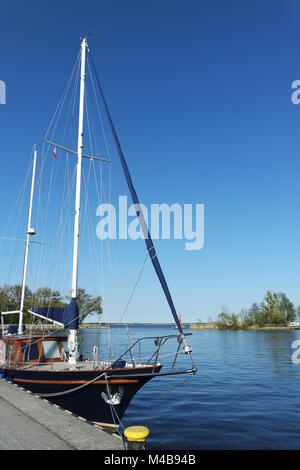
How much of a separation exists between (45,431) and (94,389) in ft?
13.2

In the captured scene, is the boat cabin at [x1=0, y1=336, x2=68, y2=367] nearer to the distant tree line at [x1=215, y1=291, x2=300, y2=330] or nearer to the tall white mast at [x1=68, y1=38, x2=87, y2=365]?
the tall white mast at [x1=68, y1=38, x2=87, y2=365]

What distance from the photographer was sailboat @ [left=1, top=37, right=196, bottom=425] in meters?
14.0

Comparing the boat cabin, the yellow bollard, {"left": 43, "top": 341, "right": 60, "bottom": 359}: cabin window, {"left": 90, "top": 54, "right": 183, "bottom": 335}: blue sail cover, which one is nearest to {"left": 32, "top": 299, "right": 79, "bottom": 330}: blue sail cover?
the boat cabin

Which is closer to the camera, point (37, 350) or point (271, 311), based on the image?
point (37, 350)

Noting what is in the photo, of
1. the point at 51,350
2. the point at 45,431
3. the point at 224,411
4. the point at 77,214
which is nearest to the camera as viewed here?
the point at 45,431

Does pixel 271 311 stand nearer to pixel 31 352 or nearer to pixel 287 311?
pixel 287 311

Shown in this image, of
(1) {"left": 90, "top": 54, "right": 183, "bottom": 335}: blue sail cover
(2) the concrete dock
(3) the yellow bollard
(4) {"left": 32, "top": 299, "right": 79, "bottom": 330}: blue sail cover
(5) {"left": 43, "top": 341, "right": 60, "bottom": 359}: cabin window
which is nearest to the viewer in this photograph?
(3) the yellow bollard

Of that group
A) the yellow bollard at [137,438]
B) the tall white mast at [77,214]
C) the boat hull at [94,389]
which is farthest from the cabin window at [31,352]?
the yellow bollard at [137,438]

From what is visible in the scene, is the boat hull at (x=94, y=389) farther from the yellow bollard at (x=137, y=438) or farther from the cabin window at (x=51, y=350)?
the yellow bollard at (x=137, y=438)

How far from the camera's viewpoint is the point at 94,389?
46.6 ft

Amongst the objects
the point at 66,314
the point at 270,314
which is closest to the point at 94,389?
the point at 66,314
